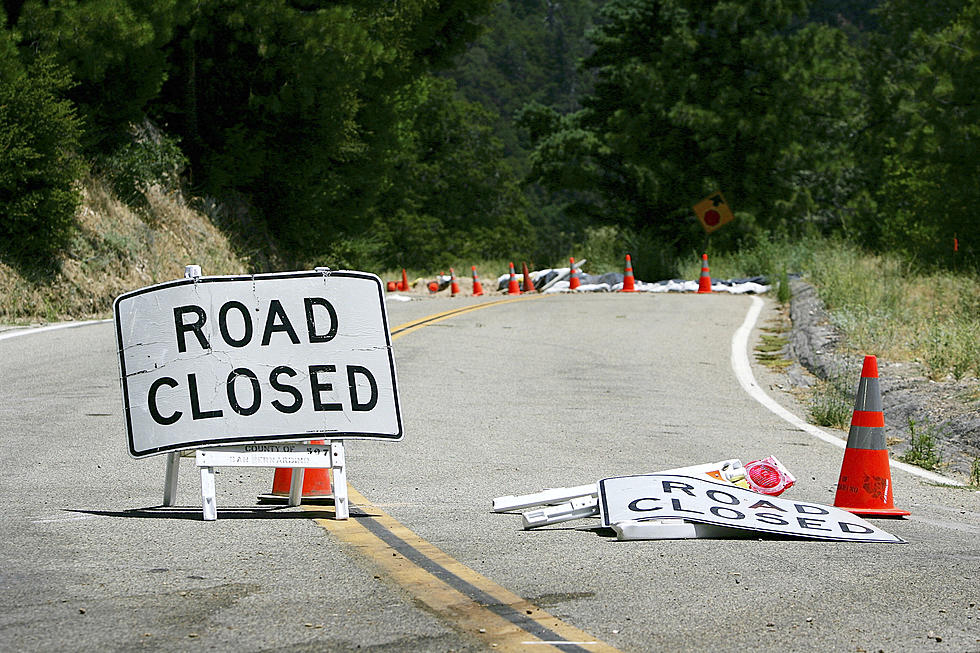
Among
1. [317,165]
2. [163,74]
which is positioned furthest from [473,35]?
[163,74]

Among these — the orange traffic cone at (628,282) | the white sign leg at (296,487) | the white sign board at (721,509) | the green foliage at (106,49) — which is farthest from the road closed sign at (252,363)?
the orange traffic cone at (628,282)

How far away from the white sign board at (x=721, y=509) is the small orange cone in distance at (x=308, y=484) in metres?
1.79

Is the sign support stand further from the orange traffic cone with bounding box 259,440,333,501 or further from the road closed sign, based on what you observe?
the orange traffic cone with bounding box 259,440,333,501

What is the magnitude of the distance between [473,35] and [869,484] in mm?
28262

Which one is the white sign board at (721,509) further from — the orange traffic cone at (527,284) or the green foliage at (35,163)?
the orange traffic cone at (527,284)

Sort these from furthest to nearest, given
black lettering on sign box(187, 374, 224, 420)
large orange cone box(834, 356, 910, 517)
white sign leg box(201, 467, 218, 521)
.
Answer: large orange cone box(834, 356, 910, 517)
black lettering on sign box(187, 374, 224, 420)
white sign leg box(201, 467, 218, 521)

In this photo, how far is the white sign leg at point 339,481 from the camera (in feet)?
23.3

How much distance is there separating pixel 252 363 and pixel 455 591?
2.46 meters

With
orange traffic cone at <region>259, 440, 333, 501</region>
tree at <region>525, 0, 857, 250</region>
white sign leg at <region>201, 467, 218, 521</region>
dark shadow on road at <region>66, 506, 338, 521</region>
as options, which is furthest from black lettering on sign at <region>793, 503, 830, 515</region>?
tree at <region>525, 0, 857, 250</region>

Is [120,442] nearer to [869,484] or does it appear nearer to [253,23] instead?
[869,484]

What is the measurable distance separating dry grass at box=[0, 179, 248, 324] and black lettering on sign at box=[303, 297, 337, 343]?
13791mm

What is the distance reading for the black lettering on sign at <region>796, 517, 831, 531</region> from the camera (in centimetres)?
681

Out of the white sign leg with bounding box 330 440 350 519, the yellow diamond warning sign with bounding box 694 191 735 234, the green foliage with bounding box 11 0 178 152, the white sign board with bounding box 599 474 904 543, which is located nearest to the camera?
the white sign board with bounding box 599 474 904 543

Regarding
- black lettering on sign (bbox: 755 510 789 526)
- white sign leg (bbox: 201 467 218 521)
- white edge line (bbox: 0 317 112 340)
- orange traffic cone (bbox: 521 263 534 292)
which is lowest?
orange traffic cone (bbox: 521 263 534 292)
